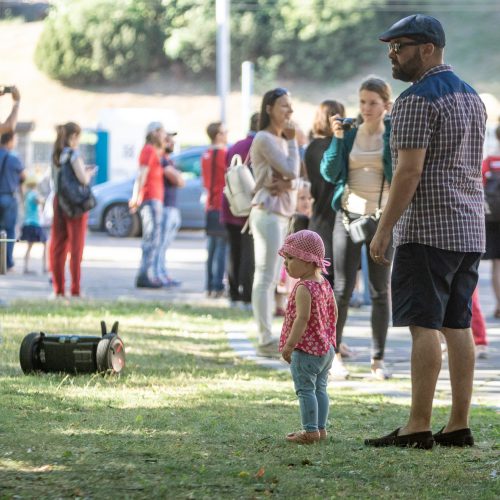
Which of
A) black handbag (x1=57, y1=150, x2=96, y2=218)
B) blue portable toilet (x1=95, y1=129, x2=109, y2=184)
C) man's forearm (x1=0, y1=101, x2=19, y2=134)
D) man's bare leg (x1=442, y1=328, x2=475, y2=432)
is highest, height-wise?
blue portable toilet (x1=95, y1=129, x2=109, y2=184)

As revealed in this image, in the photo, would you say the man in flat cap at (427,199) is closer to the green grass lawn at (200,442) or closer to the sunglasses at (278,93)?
the green grass lawn at (200,442)

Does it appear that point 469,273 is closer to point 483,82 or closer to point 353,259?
point 353,259

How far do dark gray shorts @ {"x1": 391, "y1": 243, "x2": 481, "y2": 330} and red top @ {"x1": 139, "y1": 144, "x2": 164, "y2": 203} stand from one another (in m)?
9.74

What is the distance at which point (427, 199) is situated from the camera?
632 centimetres

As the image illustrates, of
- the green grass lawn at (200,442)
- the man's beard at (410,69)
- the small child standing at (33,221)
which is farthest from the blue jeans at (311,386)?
the small child standing at (33,221)

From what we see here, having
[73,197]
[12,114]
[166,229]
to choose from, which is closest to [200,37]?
[166,229]

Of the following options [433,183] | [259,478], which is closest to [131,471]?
[259,478]

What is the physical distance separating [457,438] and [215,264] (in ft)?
30.8

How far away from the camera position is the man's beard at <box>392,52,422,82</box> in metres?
6.39

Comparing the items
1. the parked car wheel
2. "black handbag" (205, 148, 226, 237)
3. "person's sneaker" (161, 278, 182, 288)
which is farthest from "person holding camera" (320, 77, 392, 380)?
the parked car wheel

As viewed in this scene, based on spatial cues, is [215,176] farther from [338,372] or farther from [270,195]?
[338,372]

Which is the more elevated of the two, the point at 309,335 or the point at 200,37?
the point at 200,37

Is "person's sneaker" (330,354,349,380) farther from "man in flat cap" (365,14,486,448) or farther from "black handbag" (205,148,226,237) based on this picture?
"black handbag" (205,148,226,237)

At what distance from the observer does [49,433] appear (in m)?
6.41
